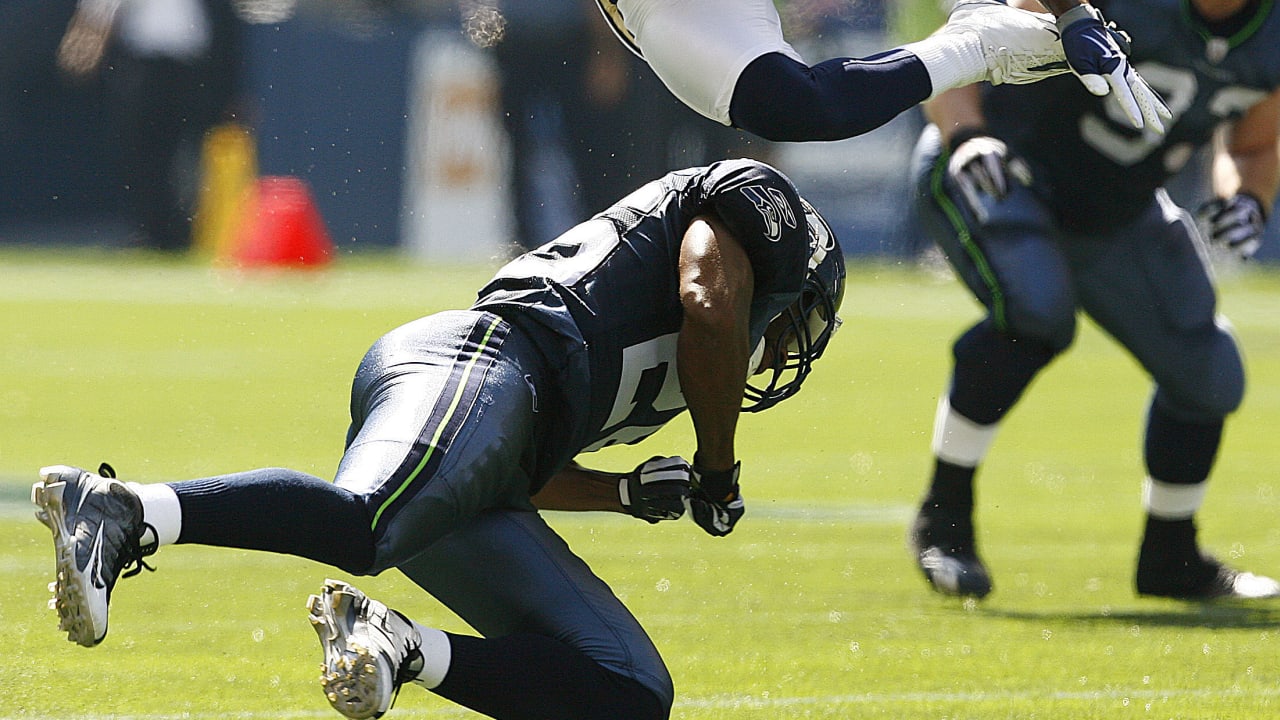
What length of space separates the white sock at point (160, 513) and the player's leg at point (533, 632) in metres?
0.36

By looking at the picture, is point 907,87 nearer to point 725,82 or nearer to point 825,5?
point 725,82

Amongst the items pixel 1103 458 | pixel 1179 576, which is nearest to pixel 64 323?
pixel 1103 458

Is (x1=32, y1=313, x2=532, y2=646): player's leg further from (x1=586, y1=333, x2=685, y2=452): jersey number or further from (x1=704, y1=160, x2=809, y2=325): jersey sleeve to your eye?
(x1=704, y1=160, x2=809, y2=325): jersey sleeve

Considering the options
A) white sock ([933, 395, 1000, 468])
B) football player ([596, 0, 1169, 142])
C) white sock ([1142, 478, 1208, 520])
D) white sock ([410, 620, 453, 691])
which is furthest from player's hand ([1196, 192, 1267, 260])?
white sock ([410, 620, 453, 691])

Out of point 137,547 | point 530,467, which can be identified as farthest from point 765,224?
point 137,547

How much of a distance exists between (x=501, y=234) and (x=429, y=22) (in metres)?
1.85

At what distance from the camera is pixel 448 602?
2.74 m

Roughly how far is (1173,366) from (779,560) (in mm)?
993

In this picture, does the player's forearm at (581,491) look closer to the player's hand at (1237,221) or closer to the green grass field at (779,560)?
the green grass field at (779,560)

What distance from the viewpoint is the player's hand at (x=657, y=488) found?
2852mm

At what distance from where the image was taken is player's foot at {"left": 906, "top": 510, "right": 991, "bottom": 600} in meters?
4.23

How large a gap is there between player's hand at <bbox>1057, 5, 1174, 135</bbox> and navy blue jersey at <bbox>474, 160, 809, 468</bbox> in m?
0.44

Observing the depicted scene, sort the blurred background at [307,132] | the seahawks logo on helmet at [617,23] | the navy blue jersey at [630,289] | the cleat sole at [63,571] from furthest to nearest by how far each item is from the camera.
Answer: the blurred background at [307,132] < the seahawks logo on helmet at [617,23] < the navy blue jersey at [630,289] < the cleat sole at [63,571]

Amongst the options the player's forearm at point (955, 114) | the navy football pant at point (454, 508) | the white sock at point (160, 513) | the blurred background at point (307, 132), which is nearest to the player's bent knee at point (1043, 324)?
the player's forearm at point (955, 114)
